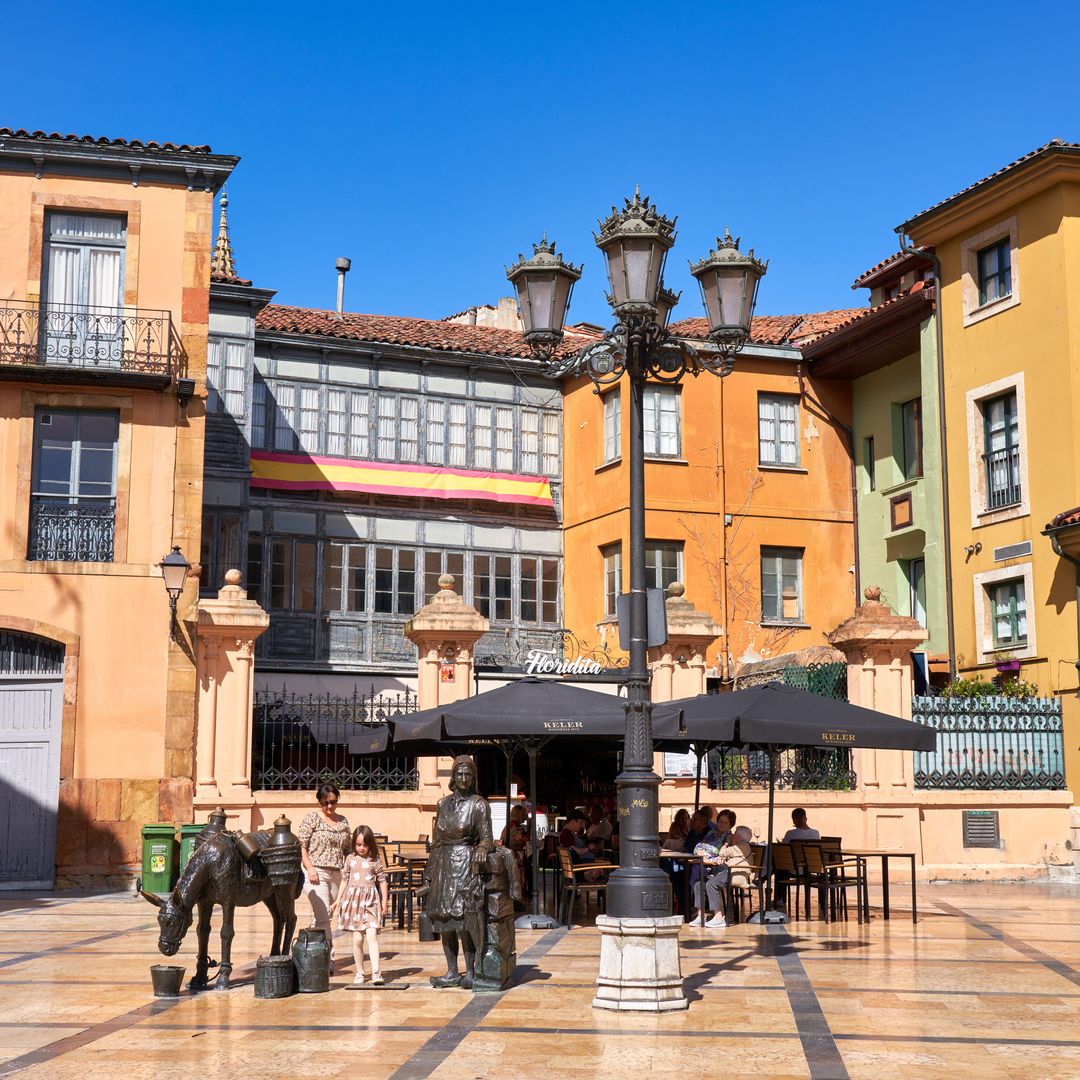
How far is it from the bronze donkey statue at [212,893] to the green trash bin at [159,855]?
7.68 meters

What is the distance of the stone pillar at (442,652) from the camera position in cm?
2069

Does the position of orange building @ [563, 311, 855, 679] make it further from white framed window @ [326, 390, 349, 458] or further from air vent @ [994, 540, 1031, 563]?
air vent @ [994, 540, 1031, 563]

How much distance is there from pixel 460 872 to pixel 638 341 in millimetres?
4192

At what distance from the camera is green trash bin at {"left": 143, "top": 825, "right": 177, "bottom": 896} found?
18766mm

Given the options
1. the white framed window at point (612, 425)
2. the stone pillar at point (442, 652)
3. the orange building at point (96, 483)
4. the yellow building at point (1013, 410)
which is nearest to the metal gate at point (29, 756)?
the orange building at point (96, 483)

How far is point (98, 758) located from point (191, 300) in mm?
6779

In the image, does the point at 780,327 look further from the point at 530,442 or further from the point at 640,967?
the point at 640,967

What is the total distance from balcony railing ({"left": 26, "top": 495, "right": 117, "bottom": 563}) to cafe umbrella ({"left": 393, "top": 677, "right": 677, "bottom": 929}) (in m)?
7.50

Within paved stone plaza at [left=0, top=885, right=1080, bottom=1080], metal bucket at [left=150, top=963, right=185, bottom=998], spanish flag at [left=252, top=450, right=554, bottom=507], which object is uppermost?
spanish flag at [left=252, top=450, right=554, bottom=507]

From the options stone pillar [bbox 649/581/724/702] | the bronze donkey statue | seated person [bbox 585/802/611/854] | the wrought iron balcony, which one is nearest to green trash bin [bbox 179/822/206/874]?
seated person [bbox 585/802/611/854]

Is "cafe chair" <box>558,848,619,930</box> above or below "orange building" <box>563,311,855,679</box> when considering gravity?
below

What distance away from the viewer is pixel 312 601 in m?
28.7

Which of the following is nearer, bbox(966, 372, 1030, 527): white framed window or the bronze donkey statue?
the bronze donkey statue

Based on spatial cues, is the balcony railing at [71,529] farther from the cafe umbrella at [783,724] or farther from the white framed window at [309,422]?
the cafe umbrella at [783,724]
